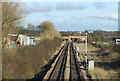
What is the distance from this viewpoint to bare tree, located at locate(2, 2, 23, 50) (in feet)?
30.9

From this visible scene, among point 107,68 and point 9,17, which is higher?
point 9,17

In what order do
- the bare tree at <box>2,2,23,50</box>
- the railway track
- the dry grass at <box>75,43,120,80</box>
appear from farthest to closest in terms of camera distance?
1. the railway track
2. the dry grass at <box>75,43,120,80</box>
3. the bare tree at <box>2,2,23,50</box>

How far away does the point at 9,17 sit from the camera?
385 inches

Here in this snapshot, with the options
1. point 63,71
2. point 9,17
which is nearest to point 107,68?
point 63,71

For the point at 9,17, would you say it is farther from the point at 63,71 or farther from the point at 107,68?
the point at 107,68

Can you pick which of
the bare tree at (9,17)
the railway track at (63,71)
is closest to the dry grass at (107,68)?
the railway track at (63,71)

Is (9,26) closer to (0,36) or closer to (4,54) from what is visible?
(0,36)

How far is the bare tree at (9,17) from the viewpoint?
943cm

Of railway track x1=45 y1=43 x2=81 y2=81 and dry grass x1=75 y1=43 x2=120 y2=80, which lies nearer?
dry grass x1=75 y1=43 x2=120 y2=80

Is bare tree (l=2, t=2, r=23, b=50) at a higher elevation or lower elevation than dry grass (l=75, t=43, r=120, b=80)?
higher

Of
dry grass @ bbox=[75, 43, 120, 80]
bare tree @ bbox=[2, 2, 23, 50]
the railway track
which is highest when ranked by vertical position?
bare tree @ bbox=[2, 2, 23, 50]

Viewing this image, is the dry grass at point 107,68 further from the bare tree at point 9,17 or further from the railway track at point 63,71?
the bare tree at point 9,17

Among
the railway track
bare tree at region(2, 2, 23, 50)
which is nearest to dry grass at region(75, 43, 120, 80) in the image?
the railway track

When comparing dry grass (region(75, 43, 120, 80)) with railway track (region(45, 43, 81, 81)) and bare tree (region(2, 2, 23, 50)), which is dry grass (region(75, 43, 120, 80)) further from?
bare tree (region(2, 2, 23, 50))
